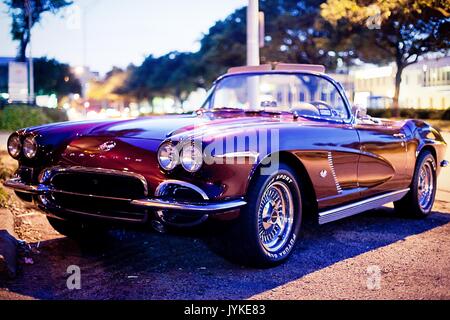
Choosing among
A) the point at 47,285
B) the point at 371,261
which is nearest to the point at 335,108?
the point at 371,261

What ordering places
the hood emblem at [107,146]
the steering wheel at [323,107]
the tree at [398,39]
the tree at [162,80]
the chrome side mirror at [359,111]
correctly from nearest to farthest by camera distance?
the hood emblem at [107,146], the steering wheel at [323,107], the chrome side mirror at [359,111], the tree at [398,39], the tree at [162,80]

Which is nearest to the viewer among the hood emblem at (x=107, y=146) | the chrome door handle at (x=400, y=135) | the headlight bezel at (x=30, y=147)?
the hood emblem at (x=107, y=146)

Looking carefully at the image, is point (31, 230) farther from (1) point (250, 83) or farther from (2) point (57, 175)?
(1) point (250, 83)

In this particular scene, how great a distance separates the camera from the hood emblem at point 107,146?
3.69 metres

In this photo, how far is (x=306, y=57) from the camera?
1278 inches

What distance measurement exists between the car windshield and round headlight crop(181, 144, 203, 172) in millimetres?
1489

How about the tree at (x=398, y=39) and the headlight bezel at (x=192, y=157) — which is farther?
Result: the tree at (x=398, y=39)

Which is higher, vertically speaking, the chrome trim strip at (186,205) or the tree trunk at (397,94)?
the tree trunk at (397,94)

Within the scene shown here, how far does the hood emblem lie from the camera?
12.1ft

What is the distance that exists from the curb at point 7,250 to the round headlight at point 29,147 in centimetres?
62

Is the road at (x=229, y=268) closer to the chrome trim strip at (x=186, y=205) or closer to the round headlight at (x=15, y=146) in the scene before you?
the chrome trim strip at (x=186, y=205)

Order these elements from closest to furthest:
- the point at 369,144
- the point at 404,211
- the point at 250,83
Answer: the point at 369,144, the point at 250,83, the point at 404,211

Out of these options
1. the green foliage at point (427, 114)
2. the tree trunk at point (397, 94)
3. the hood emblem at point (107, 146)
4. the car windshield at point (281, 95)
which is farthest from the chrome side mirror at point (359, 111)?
the tree trunk at point (397, 94)
